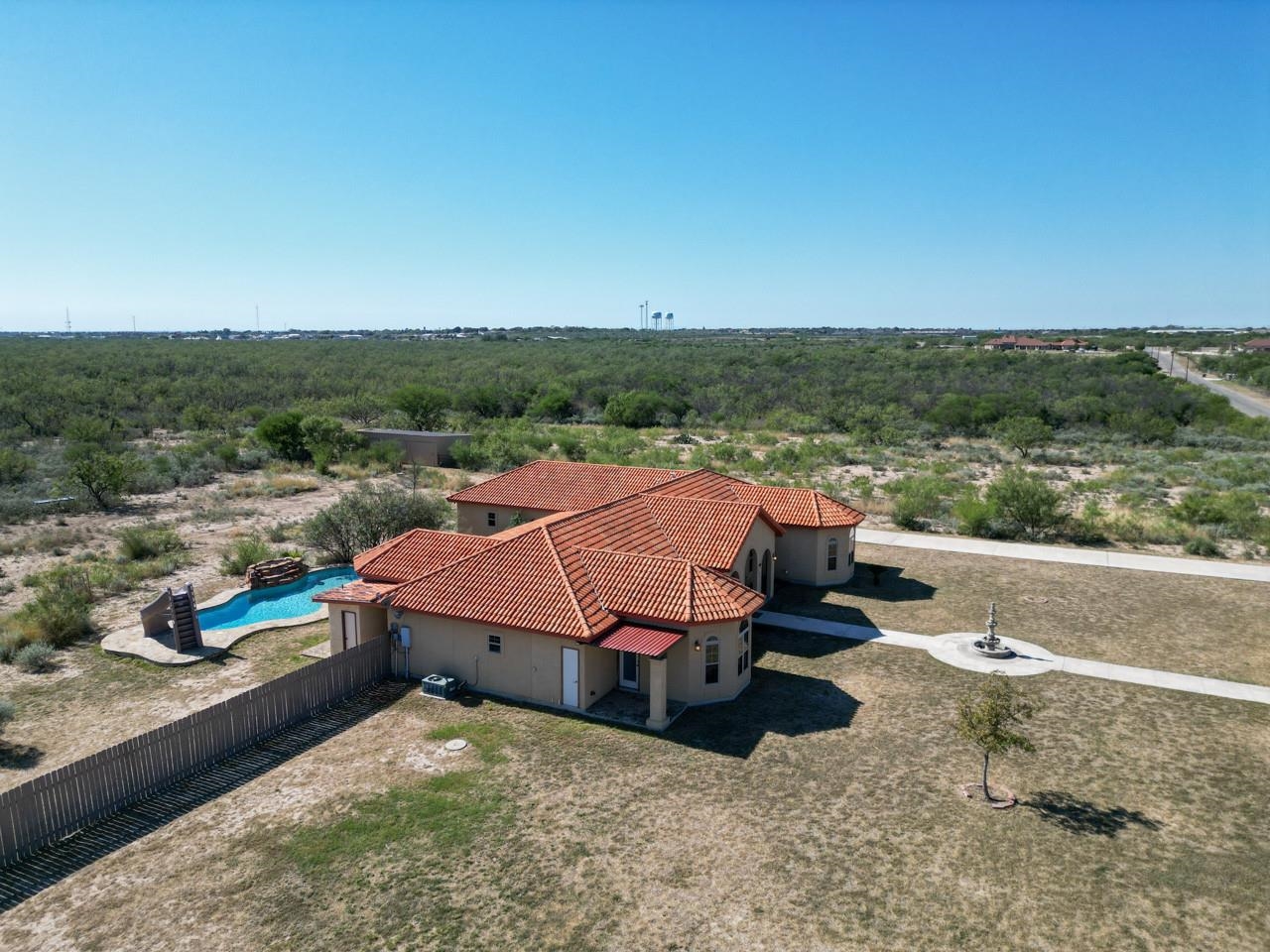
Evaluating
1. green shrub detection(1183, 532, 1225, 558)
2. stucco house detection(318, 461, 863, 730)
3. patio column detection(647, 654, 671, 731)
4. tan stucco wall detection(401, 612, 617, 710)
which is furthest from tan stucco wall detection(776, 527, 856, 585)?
green shrub detection(1183, 532, 1225, 558)

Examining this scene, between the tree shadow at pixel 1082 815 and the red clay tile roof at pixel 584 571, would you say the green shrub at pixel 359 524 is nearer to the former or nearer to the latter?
the red clay tile roof at pixel 584 571

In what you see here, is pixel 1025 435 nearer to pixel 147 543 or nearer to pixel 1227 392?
pixel 1227 392

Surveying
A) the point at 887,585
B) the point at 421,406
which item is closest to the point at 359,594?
the point at 887,585

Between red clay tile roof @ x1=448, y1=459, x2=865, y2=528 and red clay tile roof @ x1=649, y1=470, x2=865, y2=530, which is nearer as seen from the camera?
red clay tile roof @ x1=649, y1=470, x2=865, y2=530

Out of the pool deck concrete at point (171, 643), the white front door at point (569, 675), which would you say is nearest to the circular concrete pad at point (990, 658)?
the white front door at point (569, 675)

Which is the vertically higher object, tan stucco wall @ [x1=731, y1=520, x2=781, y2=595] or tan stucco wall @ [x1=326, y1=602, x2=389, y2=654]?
tan stucco wall @ [x1=731, y1=520, x2=781, y2=595]

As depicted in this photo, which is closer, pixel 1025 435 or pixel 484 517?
pixel 484 517

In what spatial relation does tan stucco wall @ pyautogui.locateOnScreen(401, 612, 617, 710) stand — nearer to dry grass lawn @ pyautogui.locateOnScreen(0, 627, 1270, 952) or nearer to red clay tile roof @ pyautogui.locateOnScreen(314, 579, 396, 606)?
dry grass lawn @ pyautogui.locateOnScreen(0, 627, 1270, 952)
